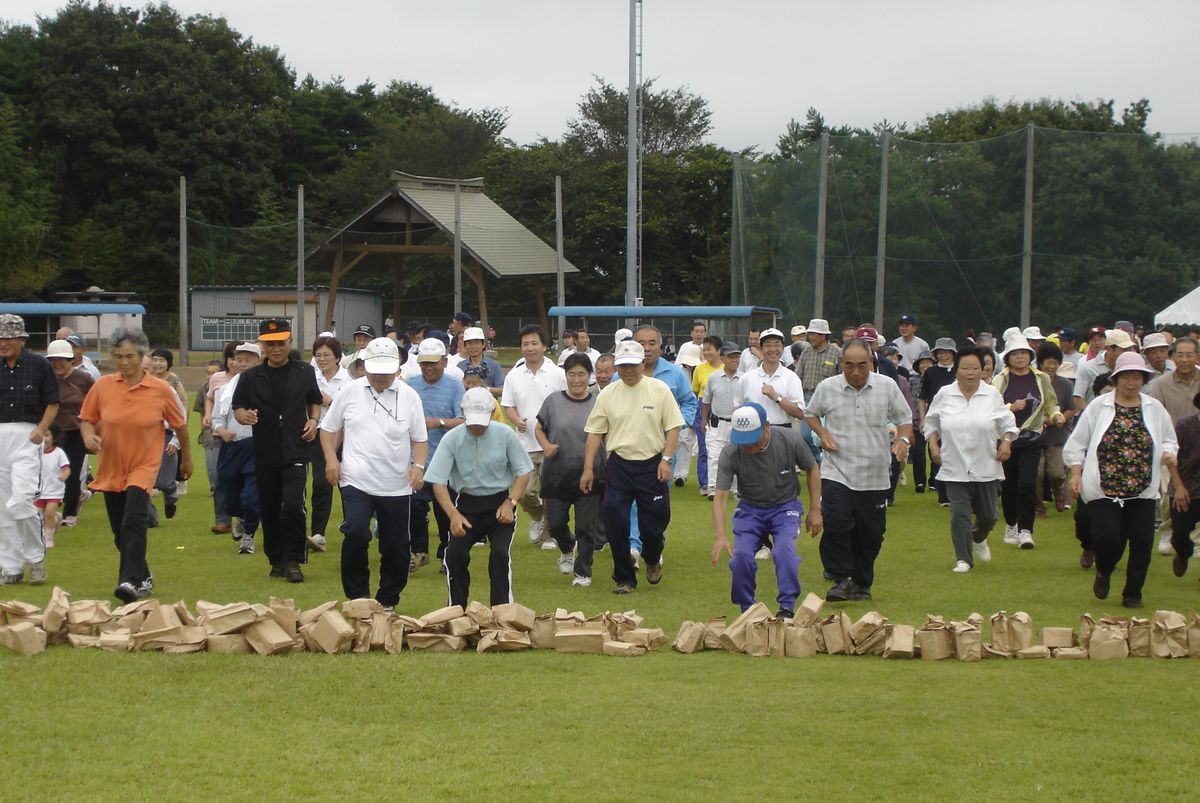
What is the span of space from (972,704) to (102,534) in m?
10.3

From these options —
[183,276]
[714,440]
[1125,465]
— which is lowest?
[714,440]

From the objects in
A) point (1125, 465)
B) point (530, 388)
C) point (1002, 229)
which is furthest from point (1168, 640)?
point (1002, 229)

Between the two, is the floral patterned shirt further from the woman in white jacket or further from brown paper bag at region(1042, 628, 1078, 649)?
brown paper bag at region(1042, 628, 1078, 649)

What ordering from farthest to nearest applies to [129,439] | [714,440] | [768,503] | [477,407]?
[714,440], [129,439], [768,503], [477,407]

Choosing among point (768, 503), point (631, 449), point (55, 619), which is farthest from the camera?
point (631, 449)

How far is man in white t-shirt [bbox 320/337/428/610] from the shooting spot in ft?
33.0

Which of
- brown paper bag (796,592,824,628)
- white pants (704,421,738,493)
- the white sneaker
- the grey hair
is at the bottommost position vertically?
the white sneaker

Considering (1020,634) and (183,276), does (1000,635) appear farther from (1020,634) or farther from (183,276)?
(183,276)

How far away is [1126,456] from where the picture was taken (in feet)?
34.7

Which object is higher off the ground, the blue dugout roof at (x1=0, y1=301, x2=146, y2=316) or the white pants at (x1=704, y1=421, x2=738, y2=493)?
the blue dugout roof at (x1=0, y1=301, x2=146, y2=316)

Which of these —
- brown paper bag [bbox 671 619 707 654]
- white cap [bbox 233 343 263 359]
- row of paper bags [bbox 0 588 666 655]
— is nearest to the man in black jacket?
white cap [bbox 233 343 263 359]

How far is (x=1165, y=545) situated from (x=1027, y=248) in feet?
49.8

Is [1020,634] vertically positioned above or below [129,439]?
below

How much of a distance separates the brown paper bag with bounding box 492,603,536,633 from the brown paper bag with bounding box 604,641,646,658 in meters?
0.51
